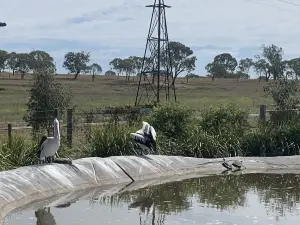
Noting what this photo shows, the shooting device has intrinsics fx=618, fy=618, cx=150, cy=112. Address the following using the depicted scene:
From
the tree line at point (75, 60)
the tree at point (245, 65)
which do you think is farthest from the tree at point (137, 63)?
the tree at point (245, 65)

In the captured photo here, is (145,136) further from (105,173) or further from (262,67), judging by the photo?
(262,67)

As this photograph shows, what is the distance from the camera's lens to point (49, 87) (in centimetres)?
2155

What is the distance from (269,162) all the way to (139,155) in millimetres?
3454

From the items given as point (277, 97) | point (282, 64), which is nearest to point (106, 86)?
point (282, 64)

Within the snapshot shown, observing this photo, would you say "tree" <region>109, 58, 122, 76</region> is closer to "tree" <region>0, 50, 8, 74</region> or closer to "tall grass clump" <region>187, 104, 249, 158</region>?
"tree" <region>0, 50, 8, 74</region>

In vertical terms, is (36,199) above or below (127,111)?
below

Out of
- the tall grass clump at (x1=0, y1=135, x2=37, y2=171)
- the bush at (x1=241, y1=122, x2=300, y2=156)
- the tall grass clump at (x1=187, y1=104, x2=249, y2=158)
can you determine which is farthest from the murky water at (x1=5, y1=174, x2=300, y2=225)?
the bush at (x1=241, y1=122, x2=300, y2=156)

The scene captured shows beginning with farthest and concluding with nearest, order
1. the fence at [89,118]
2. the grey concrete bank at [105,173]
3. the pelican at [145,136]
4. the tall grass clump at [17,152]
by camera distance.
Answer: the fence at [89,118]
the pelican at [145,136]
the tall grass clump at [17,152]
the grey concrete bank at [105,173]

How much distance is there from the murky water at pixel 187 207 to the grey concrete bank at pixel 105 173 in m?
0.48

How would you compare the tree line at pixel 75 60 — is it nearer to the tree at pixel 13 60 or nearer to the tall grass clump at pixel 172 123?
the tree at pixel 13 60

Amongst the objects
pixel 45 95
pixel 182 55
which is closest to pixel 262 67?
pixel 182 55

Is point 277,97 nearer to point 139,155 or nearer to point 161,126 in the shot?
point 161,126

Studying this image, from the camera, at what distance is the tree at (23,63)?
92369 mm

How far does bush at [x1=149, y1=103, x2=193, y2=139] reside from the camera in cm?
1599
